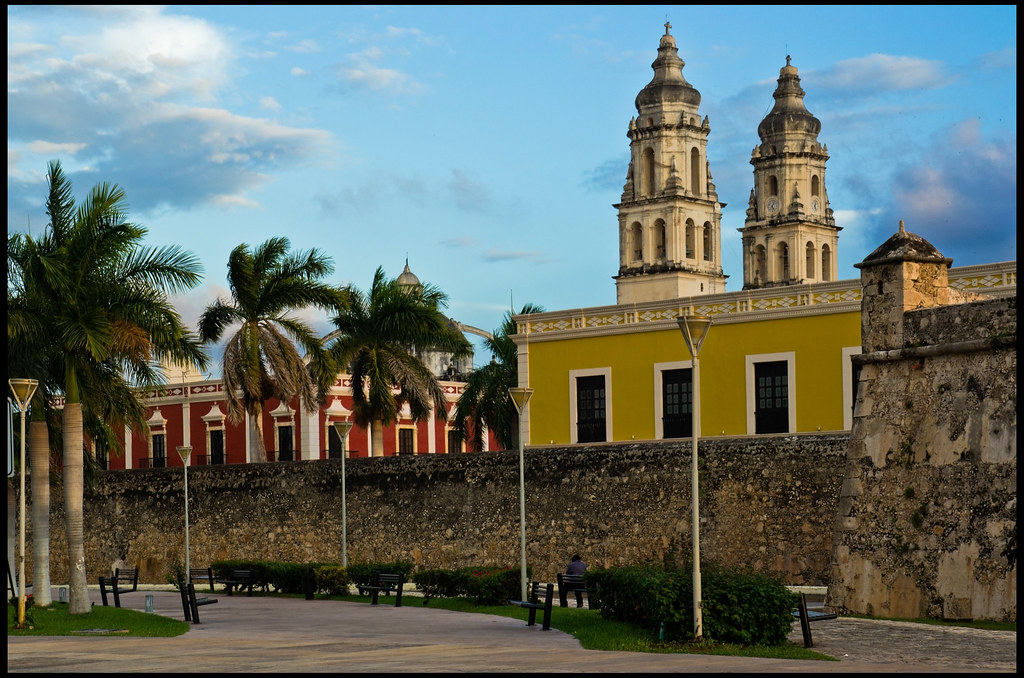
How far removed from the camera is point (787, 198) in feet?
253

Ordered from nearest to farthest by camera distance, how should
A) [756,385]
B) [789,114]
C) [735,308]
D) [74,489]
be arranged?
1. [74,489]
2. [756,385]
3. [735,308]
4. [789,114]

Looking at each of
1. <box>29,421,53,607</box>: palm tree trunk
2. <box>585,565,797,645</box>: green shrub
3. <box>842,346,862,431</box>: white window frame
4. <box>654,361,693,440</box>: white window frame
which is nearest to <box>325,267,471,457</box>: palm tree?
<box>654,361,693,440</box>: white window frame

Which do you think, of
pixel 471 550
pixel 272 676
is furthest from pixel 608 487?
pixel 272 676

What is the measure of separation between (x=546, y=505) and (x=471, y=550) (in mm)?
1920

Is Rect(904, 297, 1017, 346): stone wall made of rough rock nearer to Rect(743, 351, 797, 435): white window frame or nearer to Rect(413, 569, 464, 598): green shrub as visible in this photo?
Rect(413, 569, 464, 598): green shrub

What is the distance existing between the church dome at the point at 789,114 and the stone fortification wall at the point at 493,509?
4951 centimetres

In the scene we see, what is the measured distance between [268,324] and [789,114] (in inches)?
1953

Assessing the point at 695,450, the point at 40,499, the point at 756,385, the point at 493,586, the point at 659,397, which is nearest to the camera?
the point at 695,450

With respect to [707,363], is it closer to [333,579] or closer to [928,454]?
[333,579]

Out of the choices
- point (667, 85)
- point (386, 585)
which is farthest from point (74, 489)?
point (667, 85)

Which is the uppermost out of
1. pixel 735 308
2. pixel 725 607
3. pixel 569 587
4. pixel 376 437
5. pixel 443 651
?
pixel 735 308

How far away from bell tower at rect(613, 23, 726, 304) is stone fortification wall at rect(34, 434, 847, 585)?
3886 centimetres

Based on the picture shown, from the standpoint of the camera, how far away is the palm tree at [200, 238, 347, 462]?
3234 centimetres

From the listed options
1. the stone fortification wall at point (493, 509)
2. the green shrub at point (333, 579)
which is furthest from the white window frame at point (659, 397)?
the green shrub at point (333, 579)
